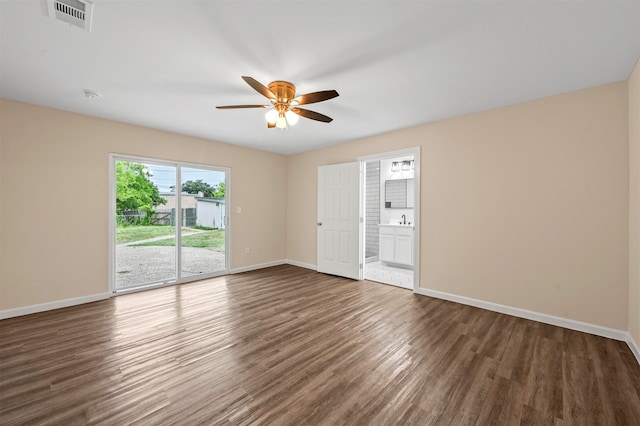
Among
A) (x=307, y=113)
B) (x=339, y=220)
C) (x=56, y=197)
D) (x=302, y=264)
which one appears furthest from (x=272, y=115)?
(x=302, y=264)

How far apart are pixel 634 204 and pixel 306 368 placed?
3.28m

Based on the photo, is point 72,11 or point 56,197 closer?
point 72,11

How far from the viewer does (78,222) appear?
3.53 meters

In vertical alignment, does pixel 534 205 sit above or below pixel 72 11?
below

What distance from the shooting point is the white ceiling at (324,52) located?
1732 mm

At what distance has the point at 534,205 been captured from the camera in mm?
3027

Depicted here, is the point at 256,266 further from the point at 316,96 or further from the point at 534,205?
the point at 534,205

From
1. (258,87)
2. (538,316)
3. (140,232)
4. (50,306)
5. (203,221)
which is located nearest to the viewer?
(258,87)

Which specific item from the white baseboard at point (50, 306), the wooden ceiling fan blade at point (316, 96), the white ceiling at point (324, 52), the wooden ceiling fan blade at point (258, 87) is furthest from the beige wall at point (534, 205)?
the white baseboard at point (50, 306)

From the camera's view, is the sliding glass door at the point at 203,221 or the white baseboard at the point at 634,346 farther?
the sliding glass door at the point at 203,221

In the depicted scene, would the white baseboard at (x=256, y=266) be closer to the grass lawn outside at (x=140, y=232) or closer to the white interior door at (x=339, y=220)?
the white interior door at (x=339, y=220)

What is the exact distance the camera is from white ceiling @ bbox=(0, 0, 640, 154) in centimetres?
173

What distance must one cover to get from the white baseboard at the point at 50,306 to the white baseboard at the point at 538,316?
467 centimetres

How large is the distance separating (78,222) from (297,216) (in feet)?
12.1
